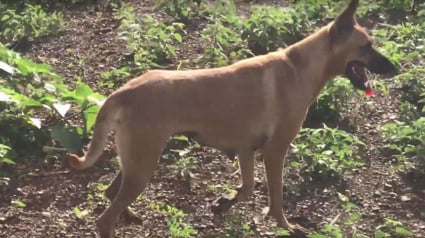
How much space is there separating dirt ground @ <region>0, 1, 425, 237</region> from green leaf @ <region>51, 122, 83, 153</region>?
0.47ft

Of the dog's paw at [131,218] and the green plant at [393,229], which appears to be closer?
the green plant at [393,229]

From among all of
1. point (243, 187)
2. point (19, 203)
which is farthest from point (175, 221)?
point (19, 203)

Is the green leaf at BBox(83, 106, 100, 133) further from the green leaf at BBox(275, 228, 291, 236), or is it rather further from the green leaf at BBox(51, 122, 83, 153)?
the green leaf at BBox(275, 228, 291, 236)

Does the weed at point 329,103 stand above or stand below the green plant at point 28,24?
below

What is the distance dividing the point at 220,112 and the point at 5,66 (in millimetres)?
2039

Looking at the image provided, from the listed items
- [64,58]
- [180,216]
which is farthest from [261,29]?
[180,216]

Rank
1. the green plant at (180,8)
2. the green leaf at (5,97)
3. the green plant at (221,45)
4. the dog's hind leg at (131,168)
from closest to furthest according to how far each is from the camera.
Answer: the dog's hind leg at (131,168)
the green leaf at (5,97)
the green plant at (221,45)
the green plant at (180,8)

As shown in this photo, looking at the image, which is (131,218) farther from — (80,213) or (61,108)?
(61,108)

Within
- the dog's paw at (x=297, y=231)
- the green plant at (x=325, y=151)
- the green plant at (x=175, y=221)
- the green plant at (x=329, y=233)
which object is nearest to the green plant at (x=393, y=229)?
the green plant at (x=329, y=233)

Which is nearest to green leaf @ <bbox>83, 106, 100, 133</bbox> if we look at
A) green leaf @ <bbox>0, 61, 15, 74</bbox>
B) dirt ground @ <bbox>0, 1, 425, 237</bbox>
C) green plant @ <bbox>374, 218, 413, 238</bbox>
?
dirt ground @ <bbox>0, 1, 425, 237</bbox>

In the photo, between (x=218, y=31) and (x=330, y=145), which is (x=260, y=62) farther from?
(x=218, y=31)

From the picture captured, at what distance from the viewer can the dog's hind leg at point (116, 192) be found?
4.98 metres

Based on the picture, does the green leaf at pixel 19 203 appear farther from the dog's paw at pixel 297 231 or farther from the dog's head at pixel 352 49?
the dog's head at pixel 352 49

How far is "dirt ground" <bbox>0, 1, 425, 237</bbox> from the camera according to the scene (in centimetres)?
510
